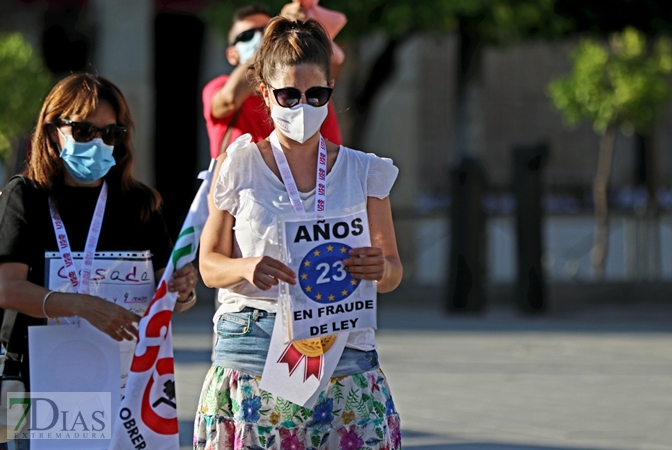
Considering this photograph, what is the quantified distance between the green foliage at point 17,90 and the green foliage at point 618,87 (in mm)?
8941

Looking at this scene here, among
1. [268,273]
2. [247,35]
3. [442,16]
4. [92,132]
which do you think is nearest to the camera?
[268,273]

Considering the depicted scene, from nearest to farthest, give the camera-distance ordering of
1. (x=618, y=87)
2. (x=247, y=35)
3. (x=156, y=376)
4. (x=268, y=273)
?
(x=268, y=273), (x=156, y=376), (x=247, y=35), (x=618, y=87)

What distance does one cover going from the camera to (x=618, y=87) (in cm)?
2138

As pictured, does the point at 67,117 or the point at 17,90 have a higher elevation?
the point at 17,90

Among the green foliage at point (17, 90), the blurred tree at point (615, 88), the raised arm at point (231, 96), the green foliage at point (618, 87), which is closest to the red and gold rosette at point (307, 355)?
the raised arm at point (231, 96)

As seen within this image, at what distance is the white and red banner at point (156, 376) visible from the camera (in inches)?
141

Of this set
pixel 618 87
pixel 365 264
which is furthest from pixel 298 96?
pixel 618 87

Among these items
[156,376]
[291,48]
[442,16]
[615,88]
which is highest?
[615,88]

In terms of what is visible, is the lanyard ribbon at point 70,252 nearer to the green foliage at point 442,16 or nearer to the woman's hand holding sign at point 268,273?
the woman's hand holding sign at point 268,273

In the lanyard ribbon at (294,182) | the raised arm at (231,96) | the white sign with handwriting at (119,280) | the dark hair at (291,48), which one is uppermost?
the raised arm at (231,96)

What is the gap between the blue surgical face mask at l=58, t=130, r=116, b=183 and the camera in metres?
3.88

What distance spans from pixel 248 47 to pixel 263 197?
2052mm

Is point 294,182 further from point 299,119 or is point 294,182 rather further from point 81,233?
point 81,233

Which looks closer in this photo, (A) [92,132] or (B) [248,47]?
(A) [92,132]
